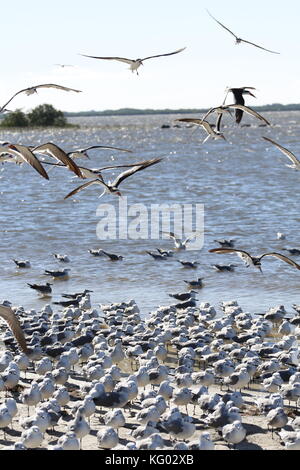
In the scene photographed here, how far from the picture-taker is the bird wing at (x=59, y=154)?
28.1ft

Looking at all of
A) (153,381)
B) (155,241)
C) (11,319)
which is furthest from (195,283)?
(11,319)

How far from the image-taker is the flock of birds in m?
9.89

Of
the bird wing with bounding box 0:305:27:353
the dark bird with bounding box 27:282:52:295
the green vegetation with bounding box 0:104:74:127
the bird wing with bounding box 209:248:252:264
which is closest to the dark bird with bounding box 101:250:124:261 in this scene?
the dark bird with bounding box 27:282:52:295

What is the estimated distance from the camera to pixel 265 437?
10352mm

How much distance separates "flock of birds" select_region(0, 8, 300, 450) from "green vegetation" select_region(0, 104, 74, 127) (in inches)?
4118

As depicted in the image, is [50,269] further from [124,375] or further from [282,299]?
[124,375]

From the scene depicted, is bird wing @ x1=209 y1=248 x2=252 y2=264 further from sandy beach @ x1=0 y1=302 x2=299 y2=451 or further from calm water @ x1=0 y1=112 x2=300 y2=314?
calm water @ x1=0 y1=112 x2=300 y2=314

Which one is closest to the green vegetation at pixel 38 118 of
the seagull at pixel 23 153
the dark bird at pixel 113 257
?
the dark bird at pixel 113 257

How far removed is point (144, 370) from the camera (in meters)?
12.0

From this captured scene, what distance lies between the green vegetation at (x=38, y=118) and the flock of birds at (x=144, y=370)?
4118 inches

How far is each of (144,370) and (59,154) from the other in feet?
13.8

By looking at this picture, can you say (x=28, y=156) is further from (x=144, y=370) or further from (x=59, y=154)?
(x=144, y=370)

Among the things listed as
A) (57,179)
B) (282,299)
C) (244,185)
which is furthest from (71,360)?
(57,179)

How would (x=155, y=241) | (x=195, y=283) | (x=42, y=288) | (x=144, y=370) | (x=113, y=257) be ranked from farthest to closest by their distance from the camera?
(x=155, y=241) < (x=113, y=257) < (x=195, y=283) < (x=42, y=288) < (x=144, y=370)
